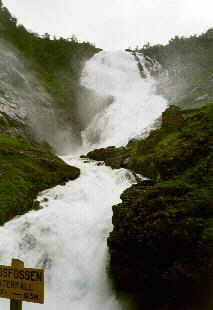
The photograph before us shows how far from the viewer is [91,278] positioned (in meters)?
9.46

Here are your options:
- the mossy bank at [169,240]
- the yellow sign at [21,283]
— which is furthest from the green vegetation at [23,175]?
the yellow sign at [21,283]

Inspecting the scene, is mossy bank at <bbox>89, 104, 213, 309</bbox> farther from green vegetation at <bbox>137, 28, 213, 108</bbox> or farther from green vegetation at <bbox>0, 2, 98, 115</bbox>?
green vegetation at <bbox>0, 2, 98, 115</bbox>

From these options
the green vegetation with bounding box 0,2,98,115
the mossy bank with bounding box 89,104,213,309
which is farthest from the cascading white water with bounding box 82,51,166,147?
the mossy bank with bounding box 89,104,213,309

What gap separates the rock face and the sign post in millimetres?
3834

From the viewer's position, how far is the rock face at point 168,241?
7.19 m

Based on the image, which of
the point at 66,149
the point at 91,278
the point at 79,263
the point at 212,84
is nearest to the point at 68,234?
the point at 79,263

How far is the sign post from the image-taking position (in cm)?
474

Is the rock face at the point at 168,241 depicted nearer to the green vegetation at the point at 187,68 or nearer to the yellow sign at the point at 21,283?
the yellow sign at the point at 21,283

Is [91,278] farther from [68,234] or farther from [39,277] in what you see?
[39,277]

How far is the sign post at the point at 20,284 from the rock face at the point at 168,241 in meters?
3.83

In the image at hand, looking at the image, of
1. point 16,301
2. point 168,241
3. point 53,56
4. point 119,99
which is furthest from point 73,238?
point 53,56

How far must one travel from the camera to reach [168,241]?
25.6 ft

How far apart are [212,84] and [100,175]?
2803 cm

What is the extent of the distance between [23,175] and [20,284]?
1114 cm
